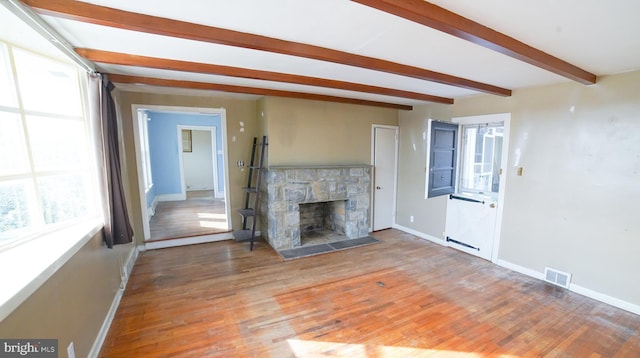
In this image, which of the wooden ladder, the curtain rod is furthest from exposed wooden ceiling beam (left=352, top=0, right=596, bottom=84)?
the wooden ladder

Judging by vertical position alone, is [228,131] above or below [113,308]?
above

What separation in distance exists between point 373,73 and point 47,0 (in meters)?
2.44

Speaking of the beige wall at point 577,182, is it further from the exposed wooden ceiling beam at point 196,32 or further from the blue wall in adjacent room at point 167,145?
the blue wall in adjacent room at point 167,145

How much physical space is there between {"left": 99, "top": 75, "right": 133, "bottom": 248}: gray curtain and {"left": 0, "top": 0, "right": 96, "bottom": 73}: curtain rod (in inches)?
13.3

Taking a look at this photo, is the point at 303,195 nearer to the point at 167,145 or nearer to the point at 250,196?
the point at 250,196

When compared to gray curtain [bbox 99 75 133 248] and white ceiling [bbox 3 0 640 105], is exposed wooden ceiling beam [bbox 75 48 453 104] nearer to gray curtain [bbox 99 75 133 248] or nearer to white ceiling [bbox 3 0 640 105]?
white ceiling [bbox 3 0 640 105]

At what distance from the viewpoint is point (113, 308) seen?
2561 mm

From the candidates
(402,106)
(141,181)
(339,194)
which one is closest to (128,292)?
(141,181)

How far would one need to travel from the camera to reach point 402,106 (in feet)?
15.9

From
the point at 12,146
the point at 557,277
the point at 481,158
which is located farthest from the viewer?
the point at 481,158

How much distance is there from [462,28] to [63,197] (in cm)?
332

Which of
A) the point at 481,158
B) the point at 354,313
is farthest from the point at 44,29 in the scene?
the point at 481,158

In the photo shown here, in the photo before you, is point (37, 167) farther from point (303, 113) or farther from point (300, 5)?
point (303, 113)

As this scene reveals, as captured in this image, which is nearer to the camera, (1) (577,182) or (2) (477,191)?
(1) (577,182)
